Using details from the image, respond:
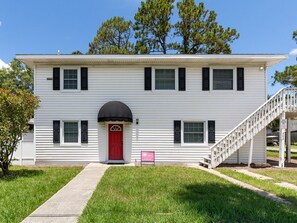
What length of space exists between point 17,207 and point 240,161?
447 inches

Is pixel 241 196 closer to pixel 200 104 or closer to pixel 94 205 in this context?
pixel 94 205

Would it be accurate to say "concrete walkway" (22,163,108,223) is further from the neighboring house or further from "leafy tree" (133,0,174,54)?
"leafy tree" (133,0,174,54)

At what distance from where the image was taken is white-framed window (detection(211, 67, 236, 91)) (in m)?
14.0

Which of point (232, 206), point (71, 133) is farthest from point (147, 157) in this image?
point (232, 206)

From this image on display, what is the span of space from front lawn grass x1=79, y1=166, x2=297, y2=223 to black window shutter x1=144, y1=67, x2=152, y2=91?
258 inches

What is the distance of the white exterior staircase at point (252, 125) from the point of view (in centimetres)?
1273

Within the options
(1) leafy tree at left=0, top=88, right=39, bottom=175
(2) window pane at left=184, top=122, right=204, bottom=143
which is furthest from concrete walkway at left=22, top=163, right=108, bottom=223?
(2) window pane at left=184, top=122, right=204, bottom=143

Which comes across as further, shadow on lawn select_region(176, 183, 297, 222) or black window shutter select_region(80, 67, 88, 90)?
black window shutter select_region(80, 67, 88, 90)

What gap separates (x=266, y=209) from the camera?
5.49 meters

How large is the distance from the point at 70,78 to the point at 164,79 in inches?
199

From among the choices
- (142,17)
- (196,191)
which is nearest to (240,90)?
(196,191)

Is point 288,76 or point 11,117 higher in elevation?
point 288,76

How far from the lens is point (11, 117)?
9.80m

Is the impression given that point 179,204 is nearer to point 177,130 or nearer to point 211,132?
point 177,130
